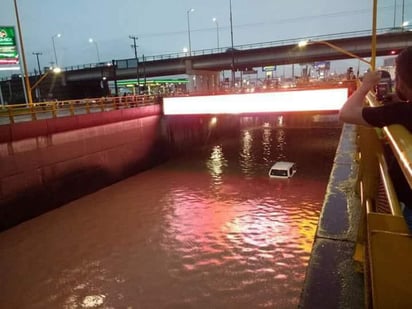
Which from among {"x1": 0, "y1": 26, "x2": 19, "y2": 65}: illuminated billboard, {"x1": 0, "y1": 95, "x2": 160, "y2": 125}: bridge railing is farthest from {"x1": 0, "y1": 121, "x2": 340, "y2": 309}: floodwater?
{"x1": 0, "y1": 26, "x2": 19, "y2": 65}: illuminated billboard

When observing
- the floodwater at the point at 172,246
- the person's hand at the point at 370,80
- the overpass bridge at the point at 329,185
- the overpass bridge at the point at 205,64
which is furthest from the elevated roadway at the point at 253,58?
the person's hand at the point at 370,80

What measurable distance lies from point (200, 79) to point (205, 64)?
5.61 meters

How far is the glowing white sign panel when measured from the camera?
2836cm

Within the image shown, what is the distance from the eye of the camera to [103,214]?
2100 centimetres

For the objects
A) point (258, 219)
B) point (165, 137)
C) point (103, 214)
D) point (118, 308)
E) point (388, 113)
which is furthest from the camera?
point (165, 137)

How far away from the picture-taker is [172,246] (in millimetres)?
16484

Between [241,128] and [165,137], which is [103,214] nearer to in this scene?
[165,137]

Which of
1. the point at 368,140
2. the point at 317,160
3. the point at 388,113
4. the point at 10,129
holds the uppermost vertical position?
the point at 388,113

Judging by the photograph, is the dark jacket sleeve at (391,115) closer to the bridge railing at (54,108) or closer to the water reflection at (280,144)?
the bridge railing at (54,108)

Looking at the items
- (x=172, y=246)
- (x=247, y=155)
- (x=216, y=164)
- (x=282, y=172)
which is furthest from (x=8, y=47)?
(x=282, y=172)

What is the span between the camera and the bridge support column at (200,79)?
57.6m

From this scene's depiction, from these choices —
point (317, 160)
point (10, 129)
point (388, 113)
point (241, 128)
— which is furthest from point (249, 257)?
point (241, 128)

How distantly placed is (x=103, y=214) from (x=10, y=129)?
7349mm

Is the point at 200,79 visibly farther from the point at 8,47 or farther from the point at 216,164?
the point at 8,47
